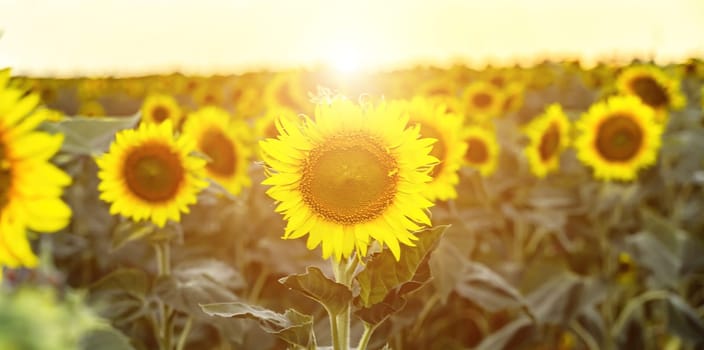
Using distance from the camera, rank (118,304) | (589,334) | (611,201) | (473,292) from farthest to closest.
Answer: (611,201) → (589,334) → (473,292) → (118,304)

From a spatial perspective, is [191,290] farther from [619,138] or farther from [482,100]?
[482,100]

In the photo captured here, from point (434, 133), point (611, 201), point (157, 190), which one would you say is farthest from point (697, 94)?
point (157, 190)

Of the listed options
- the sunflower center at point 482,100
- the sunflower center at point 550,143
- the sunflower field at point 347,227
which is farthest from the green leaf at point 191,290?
the sunflower center at point 482,100

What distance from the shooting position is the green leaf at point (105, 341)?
252 centimetres

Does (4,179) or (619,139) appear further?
(619,139)

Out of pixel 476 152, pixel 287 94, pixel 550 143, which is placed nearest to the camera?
pixel 476 152

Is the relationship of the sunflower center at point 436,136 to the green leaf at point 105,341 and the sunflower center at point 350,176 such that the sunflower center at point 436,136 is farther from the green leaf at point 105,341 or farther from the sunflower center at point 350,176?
the sunflower center at point 350,176

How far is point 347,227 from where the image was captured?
172 centimetres

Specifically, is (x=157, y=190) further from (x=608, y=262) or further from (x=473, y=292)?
(x=608, y=262)

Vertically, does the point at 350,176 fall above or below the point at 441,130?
below

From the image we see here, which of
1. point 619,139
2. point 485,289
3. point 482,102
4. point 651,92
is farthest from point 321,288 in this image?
point 482,102

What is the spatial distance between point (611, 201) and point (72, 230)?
297 centimetres

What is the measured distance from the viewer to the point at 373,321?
1.67m

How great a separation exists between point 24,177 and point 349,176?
63cm
